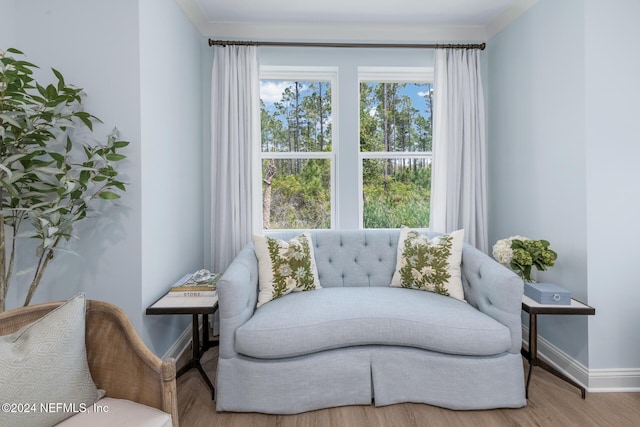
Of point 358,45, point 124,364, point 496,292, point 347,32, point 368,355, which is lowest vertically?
point 368,355

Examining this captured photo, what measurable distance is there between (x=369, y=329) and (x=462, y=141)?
6.42ft

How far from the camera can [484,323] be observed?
1832mm

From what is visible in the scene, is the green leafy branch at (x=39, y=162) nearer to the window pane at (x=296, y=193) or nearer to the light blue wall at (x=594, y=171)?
the window pane at (x=296, y=193)

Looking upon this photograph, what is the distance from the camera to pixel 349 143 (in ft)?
9.87

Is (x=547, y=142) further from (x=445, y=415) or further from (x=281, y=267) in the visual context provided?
(x=281, y=267)

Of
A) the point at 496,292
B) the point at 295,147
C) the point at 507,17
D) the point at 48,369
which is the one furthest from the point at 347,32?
the point at 48,369

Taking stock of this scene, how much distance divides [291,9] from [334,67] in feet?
1.94

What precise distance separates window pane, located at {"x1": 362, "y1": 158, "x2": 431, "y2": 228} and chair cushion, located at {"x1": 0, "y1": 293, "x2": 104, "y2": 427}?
7.82 ft

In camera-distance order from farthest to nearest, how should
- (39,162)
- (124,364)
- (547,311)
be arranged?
1. (547,311)
2. (39,162)
3. (124,364)

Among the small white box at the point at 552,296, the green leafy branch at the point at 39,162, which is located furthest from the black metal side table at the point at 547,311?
the green leafy branch at the point at 39,162

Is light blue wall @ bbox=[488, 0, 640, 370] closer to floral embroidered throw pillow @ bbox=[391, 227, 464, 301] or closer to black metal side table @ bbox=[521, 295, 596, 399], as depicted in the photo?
black metal side table @ bbox=[521, 295, 596, 399]

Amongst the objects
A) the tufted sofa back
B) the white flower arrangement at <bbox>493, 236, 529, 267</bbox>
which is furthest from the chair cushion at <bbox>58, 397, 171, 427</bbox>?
the white flower arrangement at <bbox>493, 236, 529, 267</bbox>

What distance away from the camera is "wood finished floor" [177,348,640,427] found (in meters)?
1.73

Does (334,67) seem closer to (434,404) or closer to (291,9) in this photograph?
(291,9)
